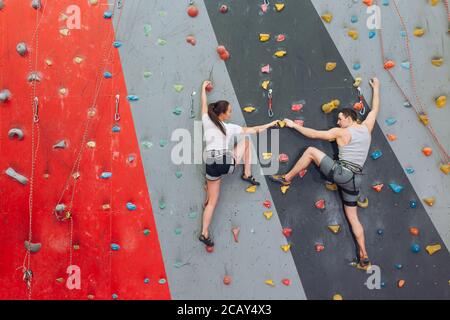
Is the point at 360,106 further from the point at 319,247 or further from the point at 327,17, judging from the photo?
the point at 319,247

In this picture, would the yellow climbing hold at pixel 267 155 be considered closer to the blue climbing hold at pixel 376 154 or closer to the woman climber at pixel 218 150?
the woman climber at pixel 218 150

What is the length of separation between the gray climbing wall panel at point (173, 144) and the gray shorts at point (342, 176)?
494 mm

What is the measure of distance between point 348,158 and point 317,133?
29cm

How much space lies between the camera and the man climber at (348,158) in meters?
2.90

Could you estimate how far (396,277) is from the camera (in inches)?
121

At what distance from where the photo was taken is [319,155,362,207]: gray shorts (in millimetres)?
2883

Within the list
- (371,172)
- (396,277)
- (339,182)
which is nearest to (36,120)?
(339,182)

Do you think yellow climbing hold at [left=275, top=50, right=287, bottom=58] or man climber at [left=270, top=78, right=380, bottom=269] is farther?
yellow climbing hold at [left=275, top=50, right=287, bottom=58]

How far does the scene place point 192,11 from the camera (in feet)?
10.1

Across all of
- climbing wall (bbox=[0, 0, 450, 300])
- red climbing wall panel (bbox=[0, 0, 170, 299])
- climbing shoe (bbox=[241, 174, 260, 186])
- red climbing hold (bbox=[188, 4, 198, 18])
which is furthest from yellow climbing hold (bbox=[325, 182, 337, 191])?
red climbing hold (bbox=[188, 4, 198, 18])

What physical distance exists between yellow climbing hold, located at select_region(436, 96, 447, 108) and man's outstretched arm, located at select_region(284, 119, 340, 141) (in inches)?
32.9

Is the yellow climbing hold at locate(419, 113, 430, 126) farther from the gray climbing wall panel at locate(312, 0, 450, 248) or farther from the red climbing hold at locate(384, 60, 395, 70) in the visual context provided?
the red climbing hold at locate(384, 60, 395, 70)

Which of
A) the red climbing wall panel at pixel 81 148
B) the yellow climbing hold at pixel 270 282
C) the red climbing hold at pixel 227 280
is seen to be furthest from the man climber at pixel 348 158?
the red climbing wall panel at pixel 81 148

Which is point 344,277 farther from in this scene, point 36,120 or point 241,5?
point 36,120
